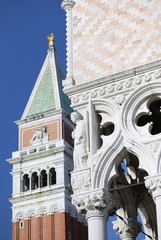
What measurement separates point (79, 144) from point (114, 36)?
3268 mm

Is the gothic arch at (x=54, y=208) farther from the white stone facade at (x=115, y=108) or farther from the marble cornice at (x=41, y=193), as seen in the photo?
the white stone facade at (x=115, y=108)

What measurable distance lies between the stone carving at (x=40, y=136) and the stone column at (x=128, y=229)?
3317 inches

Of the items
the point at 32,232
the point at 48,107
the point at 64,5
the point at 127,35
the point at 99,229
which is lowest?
the point at 99,229

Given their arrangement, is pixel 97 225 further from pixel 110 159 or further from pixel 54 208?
pixel 54 208

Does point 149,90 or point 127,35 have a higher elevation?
point 127,35

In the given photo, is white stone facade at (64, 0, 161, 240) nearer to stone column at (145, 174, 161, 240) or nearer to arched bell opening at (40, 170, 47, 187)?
stone column at (145, 174, 161, 240)

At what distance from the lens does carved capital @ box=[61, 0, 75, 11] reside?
2159 cm

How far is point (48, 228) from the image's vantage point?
338 ft

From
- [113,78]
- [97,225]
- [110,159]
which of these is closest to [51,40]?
[113,78]

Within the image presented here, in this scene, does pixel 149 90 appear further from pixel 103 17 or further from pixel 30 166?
pixel 30 166

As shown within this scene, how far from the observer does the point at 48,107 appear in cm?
10700

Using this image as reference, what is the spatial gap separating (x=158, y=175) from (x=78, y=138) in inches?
103

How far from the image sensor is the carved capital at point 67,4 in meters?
21.6

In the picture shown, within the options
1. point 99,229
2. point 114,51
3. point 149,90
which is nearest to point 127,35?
point 114,51
